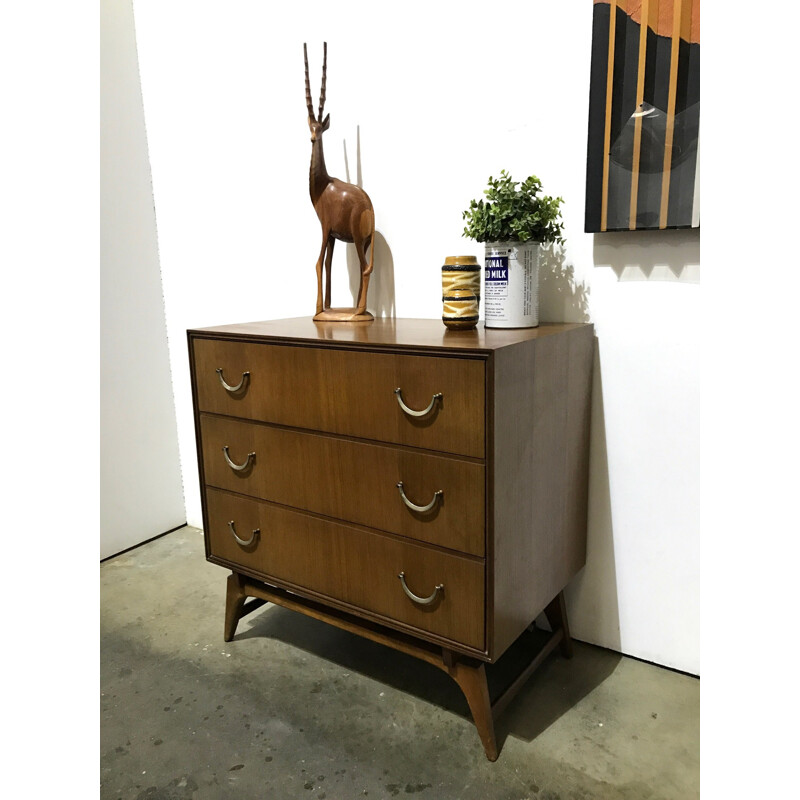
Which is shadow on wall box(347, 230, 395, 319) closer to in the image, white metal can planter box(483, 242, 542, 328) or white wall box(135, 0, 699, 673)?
white wall box(135, 0, 699, 673)

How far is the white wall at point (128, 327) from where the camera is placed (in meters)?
2.10

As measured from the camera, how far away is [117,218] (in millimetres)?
2152

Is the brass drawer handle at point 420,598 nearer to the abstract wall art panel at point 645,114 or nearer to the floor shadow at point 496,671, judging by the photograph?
the floor shadow at point 496,671

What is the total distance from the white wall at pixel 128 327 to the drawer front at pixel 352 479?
0.72 meters

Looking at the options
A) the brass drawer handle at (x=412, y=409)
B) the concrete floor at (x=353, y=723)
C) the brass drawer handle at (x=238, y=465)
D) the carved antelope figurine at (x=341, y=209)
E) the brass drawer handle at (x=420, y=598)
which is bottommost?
the concrete floor at (x=353, y=723)

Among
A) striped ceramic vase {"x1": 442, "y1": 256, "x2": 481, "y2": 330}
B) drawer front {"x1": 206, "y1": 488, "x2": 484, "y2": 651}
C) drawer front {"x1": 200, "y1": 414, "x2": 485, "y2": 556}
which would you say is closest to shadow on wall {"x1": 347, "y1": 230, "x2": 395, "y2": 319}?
striped ceramic vase {"x1": 442, "y1": 256, "x2": 481, "y2": 330}

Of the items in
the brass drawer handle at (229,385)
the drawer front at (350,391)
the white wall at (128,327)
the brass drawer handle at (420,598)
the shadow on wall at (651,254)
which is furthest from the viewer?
the white wall at (128,327)

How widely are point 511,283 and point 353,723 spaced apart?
1011 millimetres

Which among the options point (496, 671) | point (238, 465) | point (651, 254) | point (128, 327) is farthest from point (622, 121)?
point (128, 327)

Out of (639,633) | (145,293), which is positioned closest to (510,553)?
(639,633)

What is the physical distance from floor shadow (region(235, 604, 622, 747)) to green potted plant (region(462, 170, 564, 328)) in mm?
840

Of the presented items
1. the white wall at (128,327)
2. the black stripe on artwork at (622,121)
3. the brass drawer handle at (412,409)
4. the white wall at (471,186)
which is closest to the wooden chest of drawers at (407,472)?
the brass drawer handle at (412,409)

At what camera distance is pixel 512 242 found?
1360 millimetres

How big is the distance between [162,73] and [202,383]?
46.1 inches
